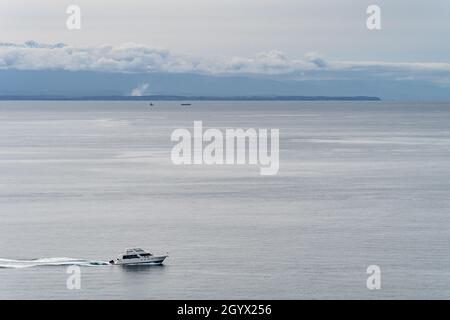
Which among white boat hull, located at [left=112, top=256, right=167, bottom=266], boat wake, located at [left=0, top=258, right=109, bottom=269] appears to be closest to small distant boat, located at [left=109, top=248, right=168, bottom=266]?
white boat hull, located at [left=112, top=256, right=167, bottom=266]

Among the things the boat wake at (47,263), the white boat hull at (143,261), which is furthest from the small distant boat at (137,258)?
the boat wake at (47,263)

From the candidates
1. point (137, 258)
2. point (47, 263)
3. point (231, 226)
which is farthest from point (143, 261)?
point (231, 226)

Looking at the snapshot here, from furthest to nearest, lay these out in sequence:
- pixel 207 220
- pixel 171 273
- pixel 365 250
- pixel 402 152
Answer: pixel 402 152, pixel 207 220, pixel 365 250, pixel 171 273

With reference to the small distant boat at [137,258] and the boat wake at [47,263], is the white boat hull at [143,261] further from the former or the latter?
the boat wake at [47,263]

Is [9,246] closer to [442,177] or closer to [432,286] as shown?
[432,286]

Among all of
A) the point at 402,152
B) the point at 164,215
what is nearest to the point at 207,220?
the point at 164,215

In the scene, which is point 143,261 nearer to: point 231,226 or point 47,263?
point 47,263
